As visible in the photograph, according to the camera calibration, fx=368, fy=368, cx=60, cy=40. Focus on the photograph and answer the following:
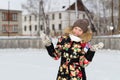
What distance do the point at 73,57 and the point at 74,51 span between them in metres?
0.07

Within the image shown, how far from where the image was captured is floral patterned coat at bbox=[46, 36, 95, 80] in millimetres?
4461

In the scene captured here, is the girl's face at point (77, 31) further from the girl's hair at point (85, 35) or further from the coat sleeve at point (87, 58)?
the coat sleeve at point (87, 58)

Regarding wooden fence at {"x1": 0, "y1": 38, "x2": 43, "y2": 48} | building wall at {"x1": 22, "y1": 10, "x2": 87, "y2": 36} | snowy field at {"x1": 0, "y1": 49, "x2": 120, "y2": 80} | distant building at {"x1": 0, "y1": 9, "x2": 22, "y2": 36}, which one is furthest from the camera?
building wall at {"x1": 22, "y1": 10, "x2": 87, "y2": 36}

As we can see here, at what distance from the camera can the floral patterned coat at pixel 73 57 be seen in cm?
446

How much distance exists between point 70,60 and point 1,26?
5886 cm

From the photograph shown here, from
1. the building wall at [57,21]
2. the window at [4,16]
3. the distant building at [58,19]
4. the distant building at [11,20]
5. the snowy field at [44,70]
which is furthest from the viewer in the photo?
the building wall at [57,21]

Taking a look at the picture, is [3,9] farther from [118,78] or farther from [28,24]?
[118,78]

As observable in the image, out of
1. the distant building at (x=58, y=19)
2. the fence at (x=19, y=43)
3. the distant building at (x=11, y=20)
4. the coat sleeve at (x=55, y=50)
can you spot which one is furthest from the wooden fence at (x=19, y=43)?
the distant building at (x=58, y=19)

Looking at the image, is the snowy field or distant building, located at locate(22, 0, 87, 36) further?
distant building, located at locate(22, 0, 87, 36)

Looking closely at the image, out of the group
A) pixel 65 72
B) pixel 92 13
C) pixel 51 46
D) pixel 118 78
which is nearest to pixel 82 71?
pixel 65 72

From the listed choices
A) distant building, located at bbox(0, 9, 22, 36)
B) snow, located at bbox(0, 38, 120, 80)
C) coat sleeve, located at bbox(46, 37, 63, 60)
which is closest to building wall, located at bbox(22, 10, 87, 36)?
distant building, located at bbox(0, 9, 22, 36)

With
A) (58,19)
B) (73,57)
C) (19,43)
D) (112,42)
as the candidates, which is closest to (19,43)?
A: (19,43)

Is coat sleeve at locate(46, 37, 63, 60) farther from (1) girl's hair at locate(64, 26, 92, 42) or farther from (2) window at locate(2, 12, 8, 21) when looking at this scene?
(2) window at locate(2, 12, 8, 21)

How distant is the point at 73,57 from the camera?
4461 millimetres
